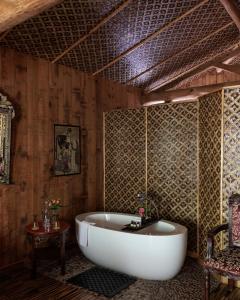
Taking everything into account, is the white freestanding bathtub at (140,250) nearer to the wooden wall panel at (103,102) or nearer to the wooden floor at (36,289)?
Result: the wooden floor at (36,289)

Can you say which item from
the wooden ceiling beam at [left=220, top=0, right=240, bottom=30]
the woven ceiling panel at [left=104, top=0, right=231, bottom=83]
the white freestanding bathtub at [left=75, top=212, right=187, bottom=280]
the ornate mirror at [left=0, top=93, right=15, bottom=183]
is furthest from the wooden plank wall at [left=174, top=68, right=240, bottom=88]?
the ornate mirror at [left=0, top=93, right=15, bottom=183]

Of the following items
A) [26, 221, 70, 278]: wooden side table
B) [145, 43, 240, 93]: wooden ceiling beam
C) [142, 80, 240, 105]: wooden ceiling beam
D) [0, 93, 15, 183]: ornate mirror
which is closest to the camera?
[26, 221, 70, 278]: wooden side table

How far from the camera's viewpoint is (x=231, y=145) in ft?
10.7

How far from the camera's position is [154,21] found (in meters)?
3.67

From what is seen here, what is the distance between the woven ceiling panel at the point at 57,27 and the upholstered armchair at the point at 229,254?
8.48 ft

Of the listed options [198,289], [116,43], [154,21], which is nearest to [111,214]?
[198,289]

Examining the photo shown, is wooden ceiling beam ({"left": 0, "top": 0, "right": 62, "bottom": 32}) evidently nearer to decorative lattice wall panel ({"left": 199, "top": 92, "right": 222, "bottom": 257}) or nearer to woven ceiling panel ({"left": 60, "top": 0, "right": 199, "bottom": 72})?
woven ceiling panel ({"left": 60, "top": 0, "right": 199, "bottom": 72})

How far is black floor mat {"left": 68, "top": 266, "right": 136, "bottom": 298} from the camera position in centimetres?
310

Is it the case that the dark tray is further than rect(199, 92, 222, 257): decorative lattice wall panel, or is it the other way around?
the dark tray

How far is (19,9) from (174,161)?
2923 millimetres

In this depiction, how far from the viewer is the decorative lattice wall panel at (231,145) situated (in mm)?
3209

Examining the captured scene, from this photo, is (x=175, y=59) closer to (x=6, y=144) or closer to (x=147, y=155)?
(x=147, y=155)

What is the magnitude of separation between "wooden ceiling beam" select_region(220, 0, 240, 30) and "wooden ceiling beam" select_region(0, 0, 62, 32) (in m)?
2.45

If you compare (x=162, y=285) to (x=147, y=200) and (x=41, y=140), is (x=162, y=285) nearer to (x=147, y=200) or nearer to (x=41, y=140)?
(x=147, y=200)
